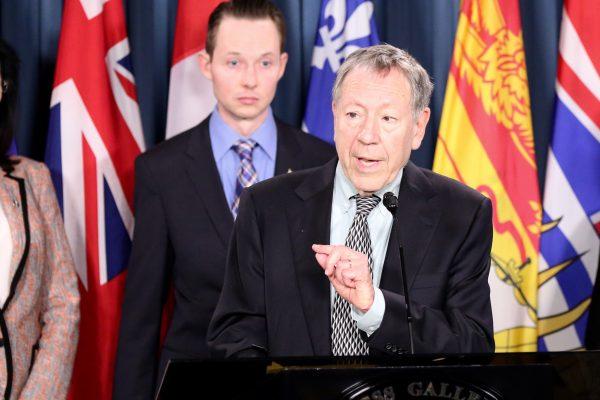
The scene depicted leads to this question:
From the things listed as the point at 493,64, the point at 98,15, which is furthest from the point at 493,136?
the point at 98,15

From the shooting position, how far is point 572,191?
12.6 ft

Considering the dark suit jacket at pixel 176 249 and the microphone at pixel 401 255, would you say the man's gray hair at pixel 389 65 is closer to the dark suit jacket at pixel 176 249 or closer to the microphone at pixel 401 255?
the microphone at pixel 401 255

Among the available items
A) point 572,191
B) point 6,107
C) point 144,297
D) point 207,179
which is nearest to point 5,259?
point 6,107

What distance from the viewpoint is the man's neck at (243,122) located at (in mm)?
3443

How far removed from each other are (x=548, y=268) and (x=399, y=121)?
1.80m

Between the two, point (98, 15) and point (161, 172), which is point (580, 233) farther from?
point (98, 15)

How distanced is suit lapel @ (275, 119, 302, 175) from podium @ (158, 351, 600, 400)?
1833mm

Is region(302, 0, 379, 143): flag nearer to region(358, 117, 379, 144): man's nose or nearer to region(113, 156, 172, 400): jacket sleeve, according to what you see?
region(113, 156, 172, 400): jacket sleeve

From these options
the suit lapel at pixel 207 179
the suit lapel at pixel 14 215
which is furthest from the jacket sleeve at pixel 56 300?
the suit lapel at pixel 207 179

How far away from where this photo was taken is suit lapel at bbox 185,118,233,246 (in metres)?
3.31

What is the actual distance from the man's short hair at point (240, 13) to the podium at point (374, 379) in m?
2.03

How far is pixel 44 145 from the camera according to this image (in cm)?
400

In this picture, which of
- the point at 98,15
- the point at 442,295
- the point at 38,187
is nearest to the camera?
the point at 442,295

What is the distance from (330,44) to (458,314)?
193 cm
